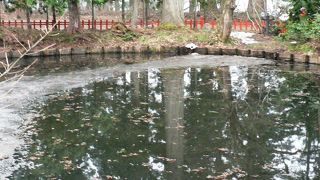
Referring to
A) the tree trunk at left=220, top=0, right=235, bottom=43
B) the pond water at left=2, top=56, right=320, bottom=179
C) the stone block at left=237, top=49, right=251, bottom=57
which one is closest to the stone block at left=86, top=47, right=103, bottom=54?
the tree trunk at left=220, top=0, right=235, bottom=43

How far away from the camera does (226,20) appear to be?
20.2m

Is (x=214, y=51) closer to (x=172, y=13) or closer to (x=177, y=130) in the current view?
(x=172, y=13)

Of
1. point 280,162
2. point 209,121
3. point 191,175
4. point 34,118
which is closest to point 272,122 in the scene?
point 209,121

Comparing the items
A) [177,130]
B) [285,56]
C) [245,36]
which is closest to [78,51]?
[245,36]

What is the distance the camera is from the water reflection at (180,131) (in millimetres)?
6465

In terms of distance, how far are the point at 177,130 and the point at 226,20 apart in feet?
41.8

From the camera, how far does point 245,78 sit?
1414 cm

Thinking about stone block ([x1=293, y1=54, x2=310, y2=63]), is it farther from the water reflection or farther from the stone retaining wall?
the water reflection

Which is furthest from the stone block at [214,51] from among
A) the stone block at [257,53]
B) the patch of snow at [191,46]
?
the stone block at [257,53]

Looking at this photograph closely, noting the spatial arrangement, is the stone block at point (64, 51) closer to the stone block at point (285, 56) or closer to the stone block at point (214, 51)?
the stone block at point (214, 51)

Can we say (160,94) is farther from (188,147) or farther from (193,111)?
(188,147)

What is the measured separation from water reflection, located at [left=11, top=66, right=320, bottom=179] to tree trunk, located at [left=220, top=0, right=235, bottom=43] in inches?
283

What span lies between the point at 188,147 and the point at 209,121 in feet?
5.75

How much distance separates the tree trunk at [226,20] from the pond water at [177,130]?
6796 mm
